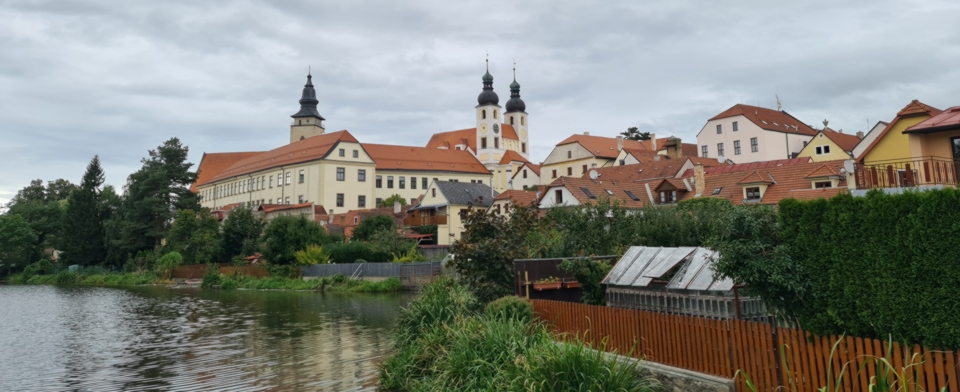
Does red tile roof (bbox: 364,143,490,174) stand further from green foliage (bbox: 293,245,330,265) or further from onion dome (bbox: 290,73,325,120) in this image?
green foliage (bbox: 293,245,330,265)

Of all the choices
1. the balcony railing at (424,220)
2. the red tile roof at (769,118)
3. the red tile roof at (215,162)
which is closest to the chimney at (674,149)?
the red tile roof at (769,118)

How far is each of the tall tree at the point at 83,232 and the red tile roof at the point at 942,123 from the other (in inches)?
3347

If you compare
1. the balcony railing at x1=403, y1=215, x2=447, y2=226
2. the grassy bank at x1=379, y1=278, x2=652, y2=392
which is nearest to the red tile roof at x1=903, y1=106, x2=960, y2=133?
the grassy bank at x1=379, y1=278, x2=652, y2=392

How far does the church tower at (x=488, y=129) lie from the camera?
122000 millimetres

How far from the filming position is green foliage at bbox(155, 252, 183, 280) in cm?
6312

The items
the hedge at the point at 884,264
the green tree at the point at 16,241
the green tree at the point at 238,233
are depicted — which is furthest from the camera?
the green tree at the point at 16,241

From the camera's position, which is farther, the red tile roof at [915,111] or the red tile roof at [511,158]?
the red tile roof at [511,158]

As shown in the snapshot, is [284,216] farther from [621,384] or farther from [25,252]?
[621,384]

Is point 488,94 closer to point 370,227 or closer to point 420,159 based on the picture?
point 420,159

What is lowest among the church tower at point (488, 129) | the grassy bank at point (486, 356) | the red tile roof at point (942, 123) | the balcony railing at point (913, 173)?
the grassy bank at point (486, 356)

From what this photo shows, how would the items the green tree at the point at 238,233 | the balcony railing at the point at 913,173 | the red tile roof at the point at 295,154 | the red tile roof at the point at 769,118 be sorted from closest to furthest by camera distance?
the balcony railing at the point at 913,173
the green tree at the point at 238,233
the red tile roof at the point at 769,118
the red tile roof at the point at 295,154

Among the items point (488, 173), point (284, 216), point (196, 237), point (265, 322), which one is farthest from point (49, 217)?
point (265, 322)

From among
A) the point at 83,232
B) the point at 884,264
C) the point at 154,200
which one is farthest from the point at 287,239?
the point at 884,264

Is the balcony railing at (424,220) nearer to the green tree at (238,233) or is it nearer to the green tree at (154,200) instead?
the green tree at (238,233)
